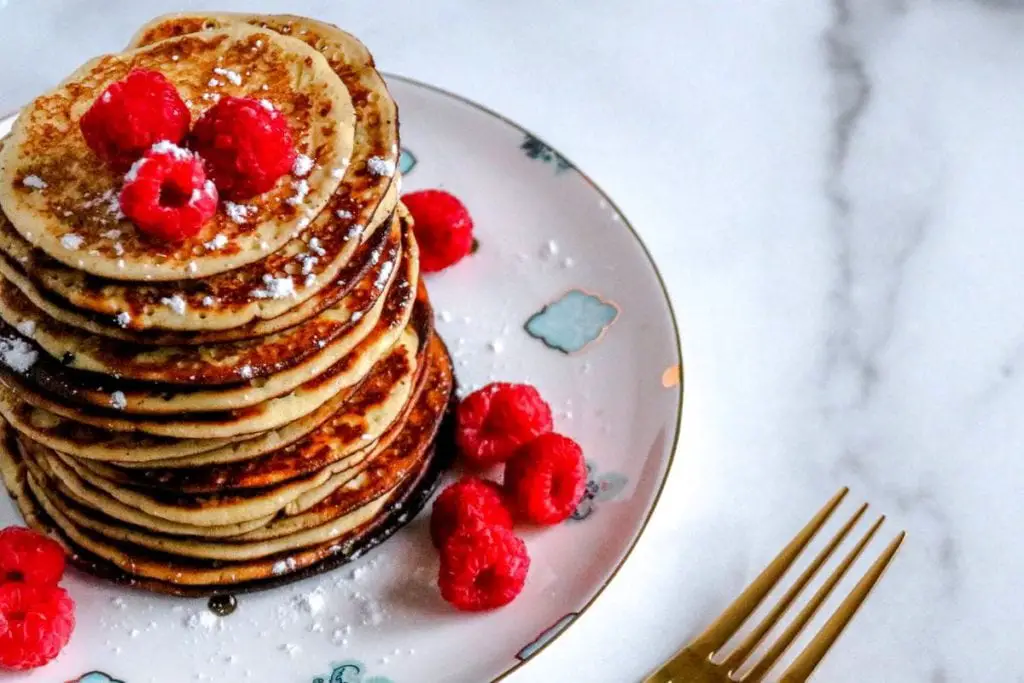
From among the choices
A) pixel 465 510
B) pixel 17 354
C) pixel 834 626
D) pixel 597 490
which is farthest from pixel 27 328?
pixel 834 626

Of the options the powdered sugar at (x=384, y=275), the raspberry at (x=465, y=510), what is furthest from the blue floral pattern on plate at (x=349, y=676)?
the powdered sugar at (x=384, y=275)

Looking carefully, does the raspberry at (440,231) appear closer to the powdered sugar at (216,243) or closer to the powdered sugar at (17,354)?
the powdered sugar at (216,243)

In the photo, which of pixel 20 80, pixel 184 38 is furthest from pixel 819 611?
pixel 20 80

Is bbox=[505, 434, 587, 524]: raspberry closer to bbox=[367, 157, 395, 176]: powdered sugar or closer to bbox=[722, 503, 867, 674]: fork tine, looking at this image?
bbox=[722, 503, 867, 674]: fork tine

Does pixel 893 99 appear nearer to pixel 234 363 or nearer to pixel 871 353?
pixel 871 353

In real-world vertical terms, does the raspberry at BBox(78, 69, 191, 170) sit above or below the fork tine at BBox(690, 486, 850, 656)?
above

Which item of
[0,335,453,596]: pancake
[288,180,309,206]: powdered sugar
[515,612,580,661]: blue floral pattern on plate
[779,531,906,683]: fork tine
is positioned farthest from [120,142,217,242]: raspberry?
[779,531,906,683]: fork tine

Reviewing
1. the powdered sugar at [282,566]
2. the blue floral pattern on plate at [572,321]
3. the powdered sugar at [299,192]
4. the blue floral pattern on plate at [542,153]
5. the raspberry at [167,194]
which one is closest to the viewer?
the raspberry at [167,194]
